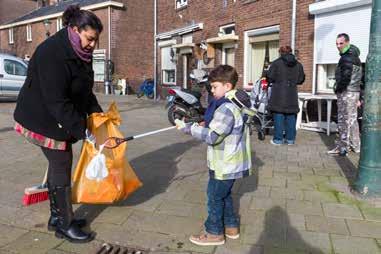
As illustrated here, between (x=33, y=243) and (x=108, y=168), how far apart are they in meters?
0.85

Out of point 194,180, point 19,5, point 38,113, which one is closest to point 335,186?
point 194,180

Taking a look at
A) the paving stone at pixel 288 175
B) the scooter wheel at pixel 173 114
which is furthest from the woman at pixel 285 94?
the scooter wheel at pixel 173 114

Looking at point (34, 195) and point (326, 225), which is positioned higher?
point (34, 195)

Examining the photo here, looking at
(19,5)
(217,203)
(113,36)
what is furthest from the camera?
(19,5)

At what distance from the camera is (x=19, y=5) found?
124 ft

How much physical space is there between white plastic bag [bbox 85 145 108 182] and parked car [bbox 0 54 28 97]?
12.9m

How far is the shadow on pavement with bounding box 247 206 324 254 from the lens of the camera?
3.31 meters

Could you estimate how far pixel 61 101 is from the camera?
3133mm

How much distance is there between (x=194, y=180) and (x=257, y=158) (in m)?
1.72

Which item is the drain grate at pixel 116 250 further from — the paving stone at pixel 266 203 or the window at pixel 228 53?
the window at pixel 228 53

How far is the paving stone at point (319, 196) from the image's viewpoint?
14.9ft

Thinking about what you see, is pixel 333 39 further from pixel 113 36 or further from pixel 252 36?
pixel 113 36

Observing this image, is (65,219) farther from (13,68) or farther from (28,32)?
(28,32)

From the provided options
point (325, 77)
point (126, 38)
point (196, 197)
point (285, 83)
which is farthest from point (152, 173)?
point (126, 38)
